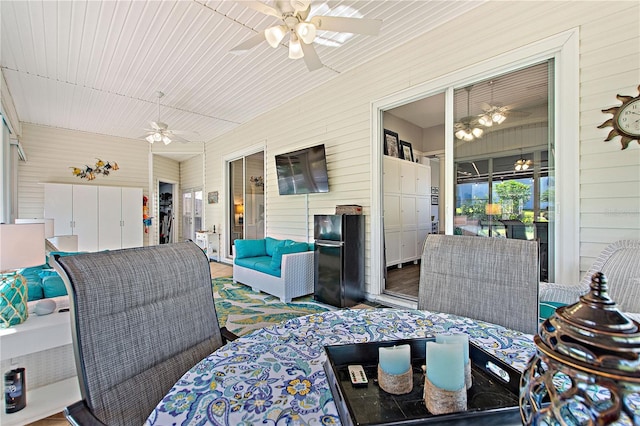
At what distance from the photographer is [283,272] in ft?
12.6

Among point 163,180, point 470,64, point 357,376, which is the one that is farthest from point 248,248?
point 163,180

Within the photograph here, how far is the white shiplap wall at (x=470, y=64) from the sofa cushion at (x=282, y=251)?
567mm

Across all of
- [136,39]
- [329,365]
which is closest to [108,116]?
[136,39]

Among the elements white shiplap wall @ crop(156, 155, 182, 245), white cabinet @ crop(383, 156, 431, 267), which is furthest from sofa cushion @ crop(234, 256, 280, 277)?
white shiplap wall @ crop(156, 155, 182, 245)

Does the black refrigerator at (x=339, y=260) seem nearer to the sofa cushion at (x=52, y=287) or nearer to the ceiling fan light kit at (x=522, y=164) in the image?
the ceiling fan light kit at (x=522, y=164)

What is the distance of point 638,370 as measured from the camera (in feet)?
1.19

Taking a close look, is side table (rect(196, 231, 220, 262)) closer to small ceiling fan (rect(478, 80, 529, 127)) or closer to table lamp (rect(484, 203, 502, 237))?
table lamp (rect(484, 203, 502, 237))

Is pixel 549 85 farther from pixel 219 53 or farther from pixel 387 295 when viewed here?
pixel 219 53

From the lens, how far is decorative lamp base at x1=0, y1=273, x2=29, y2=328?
64.2 inches

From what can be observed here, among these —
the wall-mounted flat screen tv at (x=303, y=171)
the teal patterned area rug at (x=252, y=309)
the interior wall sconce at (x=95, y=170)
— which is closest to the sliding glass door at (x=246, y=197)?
the wall-mounted flat screen tv at (x=303, y=171)

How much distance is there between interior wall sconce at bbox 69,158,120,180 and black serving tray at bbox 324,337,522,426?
324 inches

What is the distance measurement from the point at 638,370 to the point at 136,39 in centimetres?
434

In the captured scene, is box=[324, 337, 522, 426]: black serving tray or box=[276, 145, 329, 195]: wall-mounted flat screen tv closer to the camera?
box=[324, 337, 522, 426]: black serving tray

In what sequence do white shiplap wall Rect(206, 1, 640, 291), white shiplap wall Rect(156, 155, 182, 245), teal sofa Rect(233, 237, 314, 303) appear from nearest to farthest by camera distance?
white shiplap wall Rect(206, 1, 640, 291) < teal sofa Rect(233, 237, 314, 303) < white shiplap wall Rect(156, 155, 182, 245)
